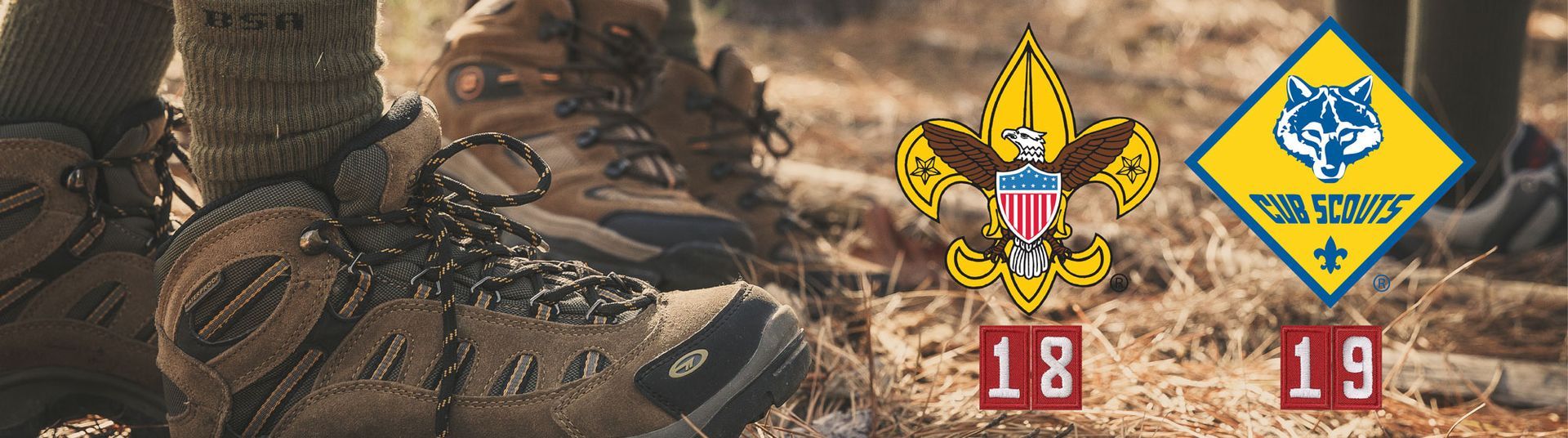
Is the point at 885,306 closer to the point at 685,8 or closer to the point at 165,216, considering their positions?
the point at 685,8

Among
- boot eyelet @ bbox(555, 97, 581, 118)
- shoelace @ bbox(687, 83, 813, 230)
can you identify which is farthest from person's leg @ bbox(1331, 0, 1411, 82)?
boot eyelet @ bbox(555, 97, 581, 118)

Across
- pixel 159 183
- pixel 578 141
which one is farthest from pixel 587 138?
pixel 159 183

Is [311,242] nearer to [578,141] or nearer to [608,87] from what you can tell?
[578,141]

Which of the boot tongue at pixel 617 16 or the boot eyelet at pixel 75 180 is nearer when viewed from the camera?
the boot eyelet at pixel 75 180

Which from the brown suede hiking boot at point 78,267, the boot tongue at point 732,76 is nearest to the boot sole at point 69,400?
the brown suede hiking boot at point 78,267

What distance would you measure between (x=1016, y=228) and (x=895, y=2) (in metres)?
4.97

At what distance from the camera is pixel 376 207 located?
1.18 metres

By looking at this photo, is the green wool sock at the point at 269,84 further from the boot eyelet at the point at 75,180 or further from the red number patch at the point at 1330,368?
the red number patch at the point at 1330,368

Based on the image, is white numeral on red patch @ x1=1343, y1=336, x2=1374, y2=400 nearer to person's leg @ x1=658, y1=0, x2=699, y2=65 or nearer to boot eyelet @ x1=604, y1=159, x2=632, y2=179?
boot eyelet @ x1=604, y1=159, x2=632, y2=179

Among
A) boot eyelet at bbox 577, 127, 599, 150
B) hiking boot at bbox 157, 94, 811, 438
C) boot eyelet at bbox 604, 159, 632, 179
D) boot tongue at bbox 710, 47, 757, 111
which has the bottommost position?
hiking boot at bbox 157, 94, 811, 438

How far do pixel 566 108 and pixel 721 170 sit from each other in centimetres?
34

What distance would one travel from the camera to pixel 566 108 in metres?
1.90

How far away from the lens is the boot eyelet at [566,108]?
1894mm

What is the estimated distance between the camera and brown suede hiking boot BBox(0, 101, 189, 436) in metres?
1.28
